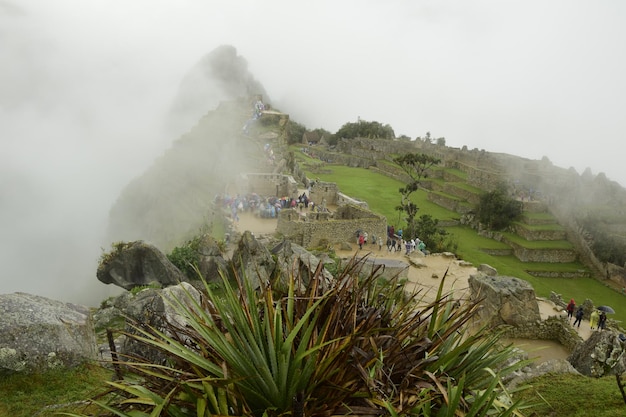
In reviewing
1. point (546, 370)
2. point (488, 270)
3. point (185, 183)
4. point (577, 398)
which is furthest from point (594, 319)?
point (185, 183)

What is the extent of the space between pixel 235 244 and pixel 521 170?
155ft

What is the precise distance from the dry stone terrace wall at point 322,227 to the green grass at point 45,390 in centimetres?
1607

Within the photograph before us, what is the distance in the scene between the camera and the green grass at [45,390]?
225 inches

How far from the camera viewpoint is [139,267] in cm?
1661

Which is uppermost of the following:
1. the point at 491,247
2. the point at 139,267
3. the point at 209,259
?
the point at 491,247

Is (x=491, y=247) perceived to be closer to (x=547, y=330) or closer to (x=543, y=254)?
(x=543, y=254)

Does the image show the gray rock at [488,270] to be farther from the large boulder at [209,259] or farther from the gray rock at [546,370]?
the gray rock at [546,370]

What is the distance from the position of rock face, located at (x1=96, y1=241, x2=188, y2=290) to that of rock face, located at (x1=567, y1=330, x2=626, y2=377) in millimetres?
12428

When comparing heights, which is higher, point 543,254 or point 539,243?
point 539,243

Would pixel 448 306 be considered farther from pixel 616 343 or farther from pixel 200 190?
pixel 200 190

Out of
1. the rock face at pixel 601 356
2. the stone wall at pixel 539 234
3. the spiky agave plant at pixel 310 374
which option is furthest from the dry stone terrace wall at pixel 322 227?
the stone wall at pixel 539 234

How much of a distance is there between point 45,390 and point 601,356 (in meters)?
9.66

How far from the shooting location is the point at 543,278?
114ft

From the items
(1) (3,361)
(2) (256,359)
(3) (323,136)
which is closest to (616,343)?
(2) (256,359)
